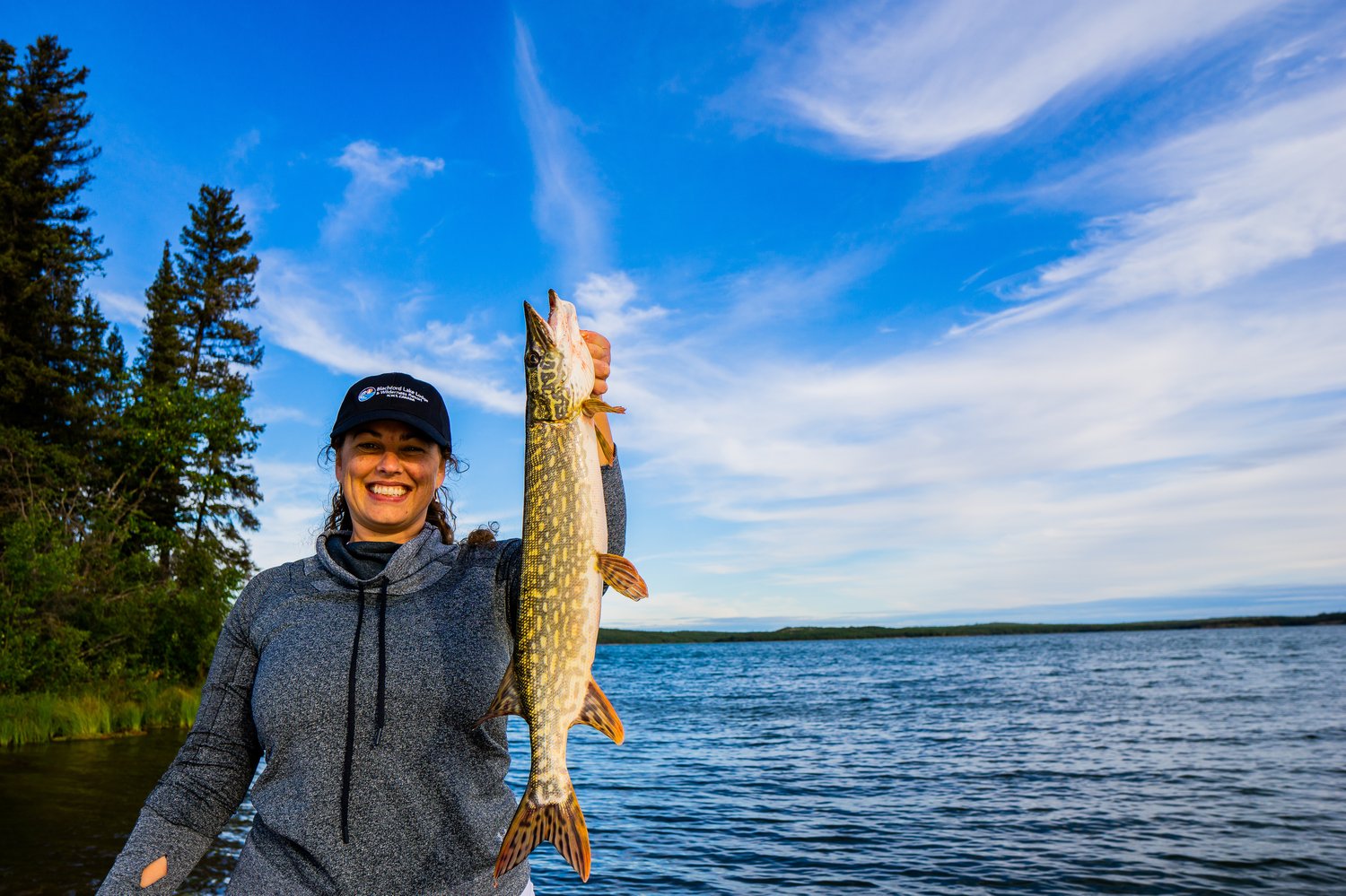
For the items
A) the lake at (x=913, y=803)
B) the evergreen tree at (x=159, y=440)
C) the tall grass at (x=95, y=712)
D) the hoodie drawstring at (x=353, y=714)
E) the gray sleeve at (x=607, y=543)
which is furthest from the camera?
the evergreen tree at (x=159, y=440)

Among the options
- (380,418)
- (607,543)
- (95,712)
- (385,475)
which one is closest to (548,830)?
(607,543)

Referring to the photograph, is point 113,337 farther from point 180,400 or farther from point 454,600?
point 454,600

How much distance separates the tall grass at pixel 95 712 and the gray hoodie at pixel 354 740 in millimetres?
19715

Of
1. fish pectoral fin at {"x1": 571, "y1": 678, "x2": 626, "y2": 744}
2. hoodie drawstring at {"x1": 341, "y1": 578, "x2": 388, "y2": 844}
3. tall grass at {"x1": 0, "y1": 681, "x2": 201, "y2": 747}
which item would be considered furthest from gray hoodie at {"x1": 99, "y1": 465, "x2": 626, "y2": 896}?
tall grass at {"x1": 0, "y1": 681, "x2": 201, "y2": 747}

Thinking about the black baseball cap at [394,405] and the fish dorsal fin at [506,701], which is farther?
the black baseball cap at [394,405]

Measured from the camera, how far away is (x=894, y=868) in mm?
11328

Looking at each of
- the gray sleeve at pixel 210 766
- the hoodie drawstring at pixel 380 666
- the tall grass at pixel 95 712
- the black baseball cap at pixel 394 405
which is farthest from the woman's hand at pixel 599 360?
the tall grass at pixel 95 712

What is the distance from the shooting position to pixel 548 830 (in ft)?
8.91

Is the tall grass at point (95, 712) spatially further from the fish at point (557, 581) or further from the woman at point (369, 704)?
the fish at point (557, 581)

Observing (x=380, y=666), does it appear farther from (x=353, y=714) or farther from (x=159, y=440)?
(x=159, y=440)

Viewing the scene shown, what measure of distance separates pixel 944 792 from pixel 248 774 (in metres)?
16.0

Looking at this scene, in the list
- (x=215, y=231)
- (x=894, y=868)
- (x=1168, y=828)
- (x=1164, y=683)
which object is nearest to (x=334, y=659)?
(x=894, y=868)

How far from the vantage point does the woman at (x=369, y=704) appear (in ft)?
8.54

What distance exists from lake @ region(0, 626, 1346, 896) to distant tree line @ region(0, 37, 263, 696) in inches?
152
